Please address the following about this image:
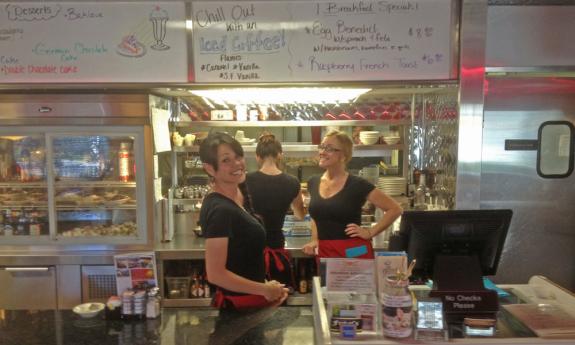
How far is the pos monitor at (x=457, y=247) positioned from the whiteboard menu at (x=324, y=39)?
126 centimetres

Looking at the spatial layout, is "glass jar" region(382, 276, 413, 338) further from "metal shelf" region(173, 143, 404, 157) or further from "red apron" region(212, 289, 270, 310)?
"metal shelf" region(173, 143, 404, 157)

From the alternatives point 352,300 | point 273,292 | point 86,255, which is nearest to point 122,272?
point 273,292

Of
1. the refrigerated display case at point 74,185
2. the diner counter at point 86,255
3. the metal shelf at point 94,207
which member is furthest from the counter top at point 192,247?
the metal shelf at point 94,207

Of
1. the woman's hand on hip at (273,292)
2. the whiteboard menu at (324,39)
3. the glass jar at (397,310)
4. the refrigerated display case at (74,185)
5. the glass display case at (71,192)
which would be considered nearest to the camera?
the glass jar at (397,310)

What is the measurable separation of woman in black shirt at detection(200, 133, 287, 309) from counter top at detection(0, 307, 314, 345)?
0.27 feet

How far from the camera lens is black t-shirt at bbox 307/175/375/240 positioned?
119 inches

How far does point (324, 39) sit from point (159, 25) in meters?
0.97

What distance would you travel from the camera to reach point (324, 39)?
2766 mm

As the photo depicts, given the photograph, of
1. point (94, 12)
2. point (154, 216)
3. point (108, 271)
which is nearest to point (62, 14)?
point (94, 12)

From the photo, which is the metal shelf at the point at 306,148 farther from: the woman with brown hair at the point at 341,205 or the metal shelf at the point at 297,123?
the woman with brown hair at the point at 341,205

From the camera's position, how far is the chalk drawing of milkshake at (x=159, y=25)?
9.13ft

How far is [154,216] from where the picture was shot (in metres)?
3.62

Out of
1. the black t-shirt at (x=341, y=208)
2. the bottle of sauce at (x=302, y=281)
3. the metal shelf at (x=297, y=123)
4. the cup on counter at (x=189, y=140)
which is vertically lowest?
the bottle of sauce at (x=302, y=281)

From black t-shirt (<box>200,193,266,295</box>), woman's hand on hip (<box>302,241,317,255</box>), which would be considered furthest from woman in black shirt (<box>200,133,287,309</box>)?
woman's hand on hip (<box>302,241,317,255</box>)
